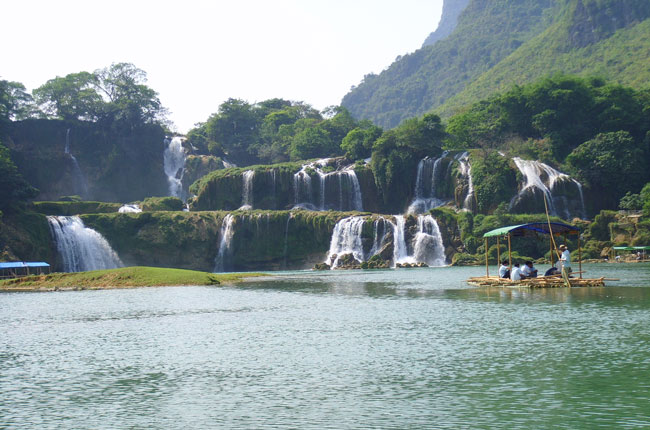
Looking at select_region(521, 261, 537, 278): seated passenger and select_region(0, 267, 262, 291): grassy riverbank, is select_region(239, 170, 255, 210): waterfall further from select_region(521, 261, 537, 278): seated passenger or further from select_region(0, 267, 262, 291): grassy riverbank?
select_region(521, 261, 537, 278): seated passenger

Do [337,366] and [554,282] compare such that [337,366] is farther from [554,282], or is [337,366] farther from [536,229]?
[536,229]

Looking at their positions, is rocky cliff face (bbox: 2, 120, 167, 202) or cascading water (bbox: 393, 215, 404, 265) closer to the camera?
cascading water (bbox: 393, 215, 404, 265)

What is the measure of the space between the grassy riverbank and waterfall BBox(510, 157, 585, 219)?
39.3 m

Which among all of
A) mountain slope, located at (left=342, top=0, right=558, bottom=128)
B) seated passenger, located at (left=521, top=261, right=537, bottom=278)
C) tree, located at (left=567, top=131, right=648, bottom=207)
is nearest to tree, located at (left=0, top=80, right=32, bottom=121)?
tree, located at (left=567, top=131, right=648, bottom=207)

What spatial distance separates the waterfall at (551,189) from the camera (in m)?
71.2

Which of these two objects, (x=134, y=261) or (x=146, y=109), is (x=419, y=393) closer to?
(x=134, y=261)

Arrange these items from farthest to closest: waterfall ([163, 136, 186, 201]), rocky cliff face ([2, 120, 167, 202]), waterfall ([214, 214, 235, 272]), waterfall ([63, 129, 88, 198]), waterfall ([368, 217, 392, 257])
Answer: waterfall ([163, 136, 186, 201]) < waterfall ([63, 129, 88, 198]) < rocky cliff face ([2, 120, 167, 202]) < waterfall ([214, 214, 235, 272]) < waterfall ([368, 217, 392, 257])

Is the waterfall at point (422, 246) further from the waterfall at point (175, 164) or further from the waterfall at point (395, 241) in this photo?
the waterfall at point (175, 164)

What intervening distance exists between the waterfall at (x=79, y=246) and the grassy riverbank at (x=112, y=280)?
60.1ft

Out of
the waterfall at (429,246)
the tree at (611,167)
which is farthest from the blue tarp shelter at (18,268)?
the tree at (611,167)

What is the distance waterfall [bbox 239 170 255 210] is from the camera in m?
80.8

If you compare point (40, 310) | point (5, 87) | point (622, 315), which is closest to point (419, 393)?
point (622, 315)

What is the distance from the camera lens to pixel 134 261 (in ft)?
222

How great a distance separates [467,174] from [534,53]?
71.7 m
